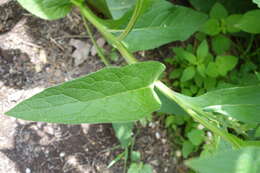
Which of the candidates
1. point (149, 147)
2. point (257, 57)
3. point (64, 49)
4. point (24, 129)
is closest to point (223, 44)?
point (257, 57)

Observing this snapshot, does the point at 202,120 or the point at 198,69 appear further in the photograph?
the point at 198,69

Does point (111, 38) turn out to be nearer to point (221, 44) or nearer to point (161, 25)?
point (161, 25)

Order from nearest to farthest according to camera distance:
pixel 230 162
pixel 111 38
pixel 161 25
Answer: pixel 230 162, pixel 111 38, pixel 161 25

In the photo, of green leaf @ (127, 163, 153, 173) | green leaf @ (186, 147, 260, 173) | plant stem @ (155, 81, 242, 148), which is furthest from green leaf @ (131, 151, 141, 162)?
green leaf @ (186, 147, 260, 173)

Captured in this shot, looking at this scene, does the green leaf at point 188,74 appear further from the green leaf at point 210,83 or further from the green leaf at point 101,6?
the green leaf at point 101,6

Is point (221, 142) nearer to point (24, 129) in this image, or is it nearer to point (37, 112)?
point (37, 112)

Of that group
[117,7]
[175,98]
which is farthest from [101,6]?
[175,98]
